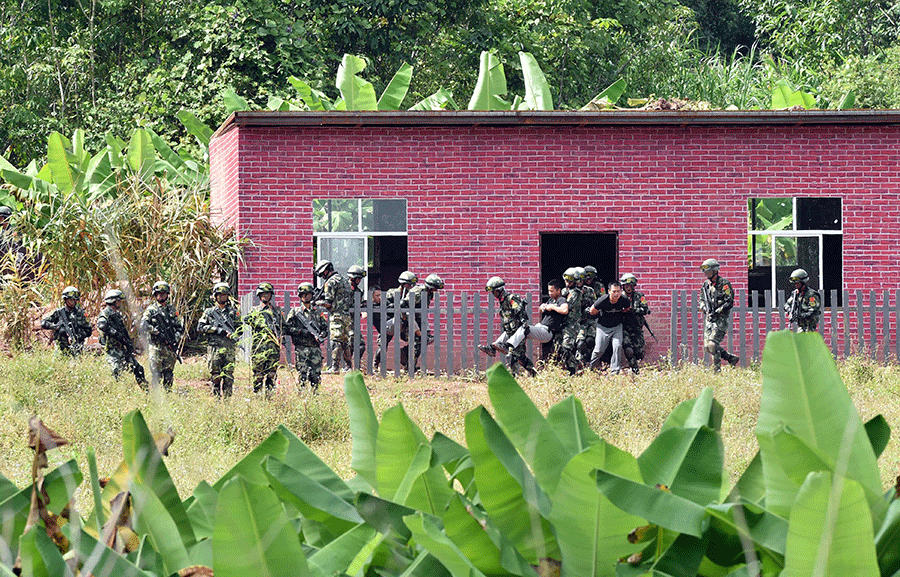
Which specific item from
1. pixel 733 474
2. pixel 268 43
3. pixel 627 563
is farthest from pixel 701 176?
pixel 627 563

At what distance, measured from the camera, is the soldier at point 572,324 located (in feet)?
46.7

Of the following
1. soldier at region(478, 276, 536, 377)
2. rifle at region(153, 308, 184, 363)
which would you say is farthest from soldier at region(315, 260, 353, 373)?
rifle at region(153, 308, 184, 363)

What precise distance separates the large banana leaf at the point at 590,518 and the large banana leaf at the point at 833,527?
230 mm

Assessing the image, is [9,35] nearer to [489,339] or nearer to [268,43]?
[268,43]

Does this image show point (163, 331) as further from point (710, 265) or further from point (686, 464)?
point (686, 464)

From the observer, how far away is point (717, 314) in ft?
46.2

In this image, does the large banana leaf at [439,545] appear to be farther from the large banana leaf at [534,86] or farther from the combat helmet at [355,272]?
the large banana leaf at [534,86]

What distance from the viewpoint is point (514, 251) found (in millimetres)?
15164

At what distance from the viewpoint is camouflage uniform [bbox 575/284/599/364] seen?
47.2ft

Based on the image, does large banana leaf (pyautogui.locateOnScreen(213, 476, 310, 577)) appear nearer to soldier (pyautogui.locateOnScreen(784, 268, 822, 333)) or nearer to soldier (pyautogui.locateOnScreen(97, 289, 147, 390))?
soldier (pyautogui.locateOnScreen(97, 289, 147, 390))

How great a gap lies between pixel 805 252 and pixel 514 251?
16.0ft

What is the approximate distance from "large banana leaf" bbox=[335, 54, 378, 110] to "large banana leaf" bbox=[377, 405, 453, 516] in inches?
619

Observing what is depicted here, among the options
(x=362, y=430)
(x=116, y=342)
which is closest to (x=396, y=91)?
(x=116, y=342)

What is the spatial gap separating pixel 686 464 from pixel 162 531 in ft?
2.05
